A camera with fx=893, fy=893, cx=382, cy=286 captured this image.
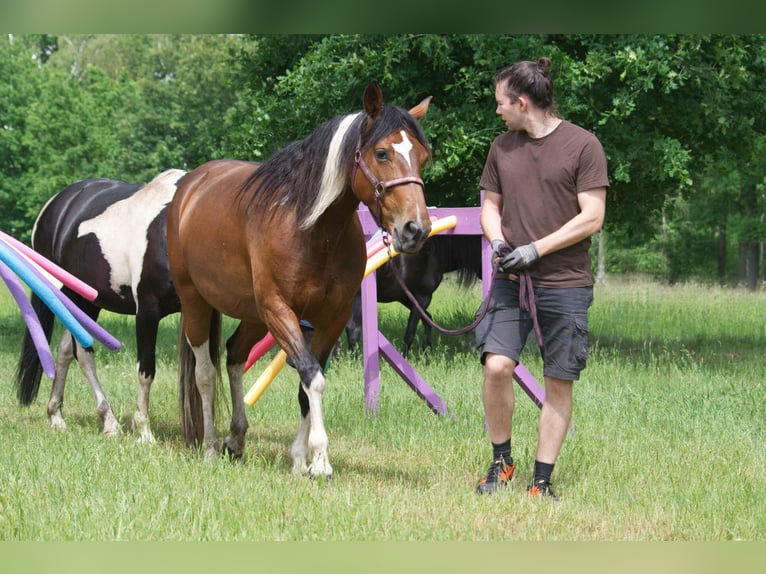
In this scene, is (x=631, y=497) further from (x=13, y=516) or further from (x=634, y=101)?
(x=634, y=101)

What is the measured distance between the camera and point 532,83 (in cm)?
455

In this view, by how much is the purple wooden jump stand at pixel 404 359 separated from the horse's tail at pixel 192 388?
4.01 feet

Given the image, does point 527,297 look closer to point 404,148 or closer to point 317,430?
point 404,148

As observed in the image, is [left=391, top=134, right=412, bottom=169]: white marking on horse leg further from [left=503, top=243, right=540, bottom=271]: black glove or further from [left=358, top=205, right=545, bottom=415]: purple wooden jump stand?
[left=358, top=205, right=545, bottom=415]: purple wooden jump stand

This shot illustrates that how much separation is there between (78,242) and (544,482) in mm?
4274

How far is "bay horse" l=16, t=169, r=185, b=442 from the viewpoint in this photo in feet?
21.4

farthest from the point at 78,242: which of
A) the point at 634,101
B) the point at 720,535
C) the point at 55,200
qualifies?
the point at 634,101

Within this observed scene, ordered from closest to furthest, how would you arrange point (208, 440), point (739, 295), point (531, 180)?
point (531, 180), point (208, 440), point (739, 295)

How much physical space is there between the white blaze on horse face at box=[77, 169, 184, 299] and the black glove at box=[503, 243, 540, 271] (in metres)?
3.13

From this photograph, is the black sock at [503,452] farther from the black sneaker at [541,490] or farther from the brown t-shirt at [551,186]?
the brown t-shirt at [551,186]

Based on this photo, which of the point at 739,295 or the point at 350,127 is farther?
the point at 739,295

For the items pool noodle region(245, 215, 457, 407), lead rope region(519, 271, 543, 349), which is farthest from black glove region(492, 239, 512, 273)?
pool noodle region(245, 215, 457, 407)

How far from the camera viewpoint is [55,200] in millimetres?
7688

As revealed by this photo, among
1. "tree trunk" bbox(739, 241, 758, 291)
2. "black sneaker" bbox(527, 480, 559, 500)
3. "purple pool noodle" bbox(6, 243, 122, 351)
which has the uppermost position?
"purple pool noodle" bbox(6, 243, 122, 351)
